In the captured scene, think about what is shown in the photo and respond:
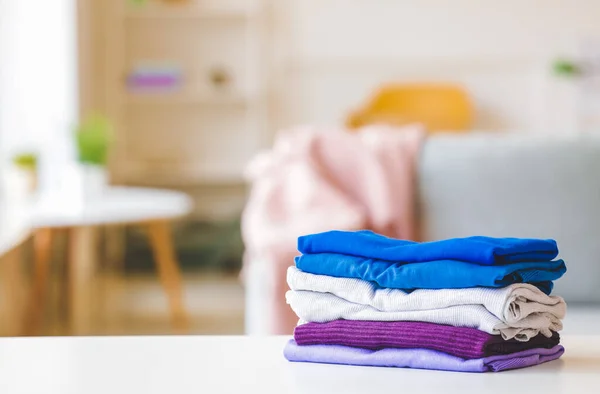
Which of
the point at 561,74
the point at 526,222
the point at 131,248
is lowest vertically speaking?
the point at 131,248

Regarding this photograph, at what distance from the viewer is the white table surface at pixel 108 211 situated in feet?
11.8

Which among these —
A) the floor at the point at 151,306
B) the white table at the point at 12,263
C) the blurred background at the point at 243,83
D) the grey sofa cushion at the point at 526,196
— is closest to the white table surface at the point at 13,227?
the white table at the point at 12,263

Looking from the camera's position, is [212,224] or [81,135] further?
[212,224]

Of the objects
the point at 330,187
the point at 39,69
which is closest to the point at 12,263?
the point at 330,187

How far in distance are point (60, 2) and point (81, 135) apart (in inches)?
51.5

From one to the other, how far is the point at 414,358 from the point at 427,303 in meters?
0.06

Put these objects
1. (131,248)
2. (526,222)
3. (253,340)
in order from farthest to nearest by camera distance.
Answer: (131,248) < (526,222) < (253,340)

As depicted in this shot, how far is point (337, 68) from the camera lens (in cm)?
599

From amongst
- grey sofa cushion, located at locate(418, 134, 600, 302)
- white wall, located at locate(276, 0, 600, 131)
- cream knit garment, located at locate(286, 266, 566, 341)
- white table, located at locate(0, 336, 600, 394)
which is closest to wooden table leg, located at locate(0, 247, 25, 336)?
grey sofa cushion, located at locate(418, 134, 600, 302)

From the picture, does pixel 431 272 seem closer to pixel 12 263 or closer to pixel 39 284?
pixel 12 263

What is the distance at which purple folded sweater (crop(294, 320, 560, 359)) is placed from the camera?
1080mm

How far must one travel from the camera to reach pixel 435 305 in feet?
3.62

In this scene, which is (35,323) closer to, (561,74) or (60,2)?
(60,2)

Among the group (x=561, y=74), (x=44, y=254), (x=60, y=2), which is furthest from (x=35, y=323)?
(x=561, y=74)
